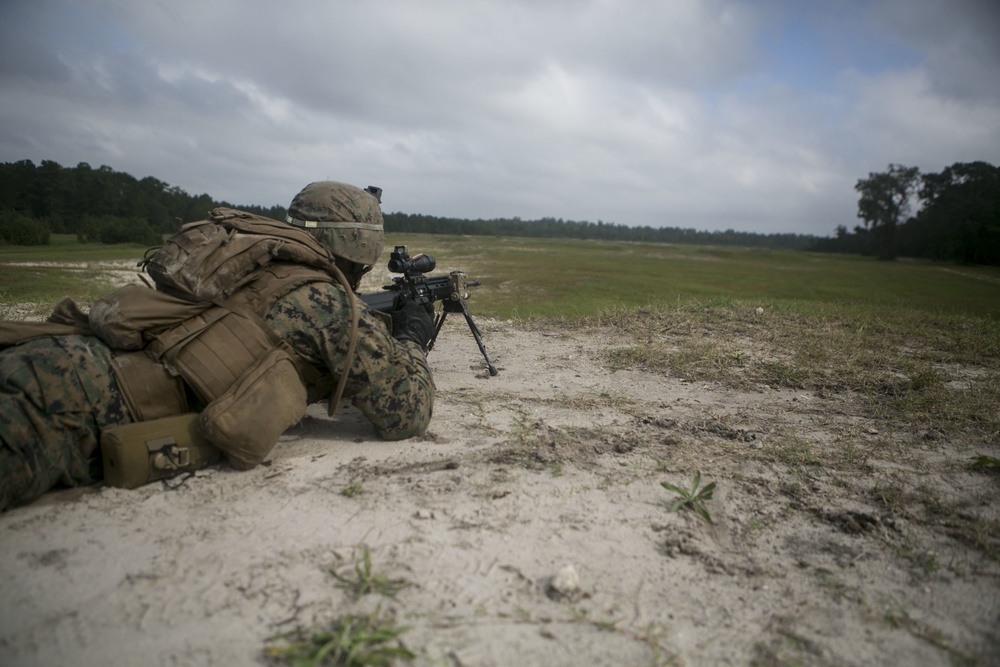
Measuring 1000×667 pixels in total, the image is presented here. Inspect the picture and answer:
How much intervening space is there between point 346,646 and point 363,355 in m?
1.84

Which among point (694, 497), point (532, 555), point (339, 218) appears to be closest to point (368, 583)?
point (532, 555)

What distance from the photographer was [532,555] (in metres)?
2.48

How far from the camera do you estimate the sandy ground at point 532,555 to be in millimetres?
1979

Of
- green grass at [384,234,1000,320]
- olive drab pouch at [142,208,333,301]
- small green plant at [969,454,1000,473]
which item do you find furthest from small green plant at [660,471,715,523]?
green grass at [384,234,1000,320]

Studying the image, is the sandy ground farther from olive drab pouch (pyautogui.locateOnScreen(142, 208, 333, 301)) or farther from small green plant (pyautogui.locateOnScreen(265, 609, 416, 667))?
olive drab pouch (pyautogui.locateOnScreen(142, 208, 333, 301))

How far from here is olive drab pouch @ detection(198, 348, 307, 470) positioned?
2.94 meters

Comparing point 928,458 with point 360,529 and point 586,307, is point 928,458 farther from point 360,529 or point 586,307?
point 586,307

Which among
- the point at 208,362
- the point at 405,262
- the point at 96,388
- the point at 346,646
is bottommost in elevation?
the point at 346,646

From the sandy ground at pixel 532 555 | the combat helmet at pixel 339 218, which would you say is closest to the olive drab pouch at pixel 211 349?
the sandy ground at pixel 532 555

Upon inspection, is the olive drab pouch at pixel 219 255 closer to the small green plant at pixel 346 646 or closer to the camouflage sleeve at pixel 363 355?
the camouflage sleeve at pixel 363 355

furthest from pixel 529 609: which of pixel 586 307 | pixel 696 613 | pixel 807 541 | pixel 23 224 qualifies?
pixel 23 224

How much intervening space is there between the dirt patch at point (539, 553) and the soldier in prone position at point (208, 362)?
0.28 metres

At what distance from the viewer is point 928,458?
3768 mm

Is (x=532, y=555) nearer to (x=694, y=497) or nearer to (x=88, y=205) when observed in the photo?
(x=694, y=497)
